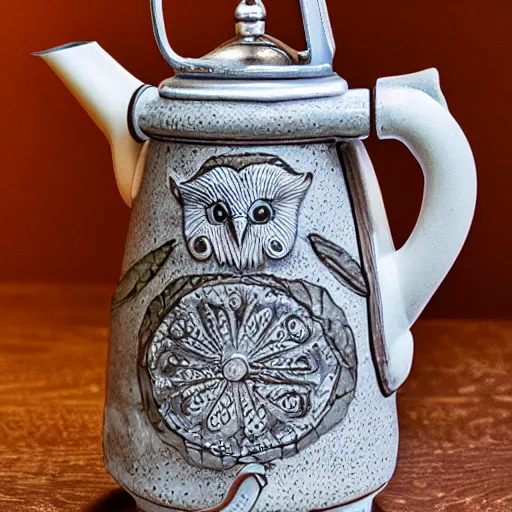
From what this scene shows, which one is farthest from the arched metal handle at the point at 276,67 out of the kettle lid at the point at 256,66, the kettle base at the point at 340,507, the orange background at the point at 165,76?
the orange background at the point at 165,76

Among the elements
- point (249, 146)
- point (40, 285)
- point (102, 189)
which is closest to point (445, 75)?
point (102, 189)

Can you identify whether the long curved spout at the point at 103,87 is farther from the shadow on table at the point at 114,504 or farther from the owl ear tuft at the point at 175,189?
the shadow on table at the point at 114,504

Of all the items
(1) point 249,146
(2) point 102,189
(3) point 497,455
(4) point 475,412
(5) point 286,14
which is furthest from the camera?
(2) point 102,189

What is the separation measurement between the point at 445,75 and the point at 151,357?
809 mm

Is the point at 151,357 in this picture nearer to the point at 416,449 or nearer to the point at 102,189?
the point at 416,449

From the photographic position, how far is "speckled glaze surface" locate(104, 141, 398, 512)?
72cm

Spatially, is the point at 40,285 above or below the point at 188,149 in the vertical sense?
below

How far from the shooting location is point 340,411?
739 millimetres

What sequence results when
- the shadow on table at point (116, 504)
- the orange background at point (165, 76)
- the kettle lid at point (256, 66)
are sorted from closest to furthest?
the kettle lid at point (256, 66), the shadow on table at point (116, 504), the orange background at point (165, 76)

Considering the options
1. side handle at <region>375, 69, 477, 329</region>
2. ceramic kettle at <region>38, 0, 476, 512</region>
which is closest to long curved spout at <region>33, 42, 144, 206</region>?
ceramic kettle at <region>38, 0, 476, 512</region>

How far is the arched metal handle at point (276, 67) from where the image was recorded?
72 cm

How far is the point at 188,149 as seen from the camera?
728 mm

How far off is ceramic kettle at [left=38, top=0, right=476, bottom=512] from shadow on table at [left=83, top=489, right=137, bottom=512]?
0.40ft

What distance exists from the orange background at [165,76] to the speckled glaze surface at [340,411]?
669mm
